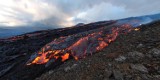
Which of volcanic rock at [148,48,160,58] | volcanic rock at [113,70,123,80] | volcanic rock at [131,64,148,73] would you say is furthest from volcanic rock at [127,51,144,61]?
volcanic rock at [113,70,123,80]

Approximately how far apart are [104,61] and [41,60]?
249 inches

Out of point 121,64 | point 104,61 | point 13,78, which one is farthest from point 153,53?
point 13,78

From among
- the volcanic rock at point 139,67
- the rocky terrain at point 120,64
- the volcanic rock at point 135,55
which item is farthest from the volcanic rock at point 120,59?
the volcanic rock at point 139,67

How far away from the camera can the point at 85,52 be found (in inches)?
529

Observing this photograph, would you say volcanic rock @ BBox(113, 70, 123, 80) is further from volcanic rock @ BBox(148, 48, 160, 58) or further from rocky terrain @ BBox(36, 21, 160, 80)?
volcanic rock @ BBox(148, 48, 160, 58)

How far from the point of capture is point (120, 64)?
1002 centimetres

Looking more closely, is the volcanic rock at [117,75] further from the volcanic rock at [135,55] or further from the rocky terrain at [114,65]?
the volcanic rock at [135,55]

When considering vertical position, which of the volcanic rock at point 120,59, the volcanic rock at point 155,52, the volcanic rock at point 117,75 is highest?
the volcanic rock at point 155,52

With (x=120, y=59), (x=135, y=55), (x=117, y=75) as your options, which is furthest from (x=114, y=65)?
(x=135, y=55)

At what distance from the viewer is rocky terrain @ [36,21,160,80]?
350 inches

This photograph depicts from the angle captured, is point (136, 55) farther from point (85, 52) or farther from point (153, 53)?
point (85, 52)

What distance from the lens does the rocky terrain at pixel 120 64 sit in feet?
29.2

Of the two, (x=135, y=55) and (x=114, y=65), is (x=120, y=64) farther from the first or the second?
(x=135, y=55)

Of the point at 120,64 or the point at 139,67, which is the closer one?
the point at 139,67
